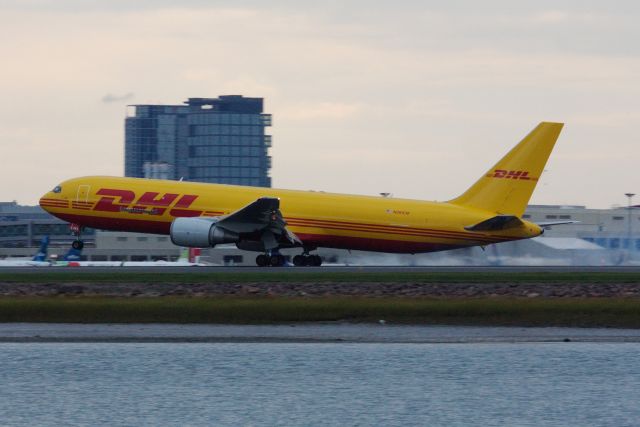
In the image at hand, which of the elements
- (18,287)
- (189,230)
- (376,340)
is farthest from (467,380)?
(189,230)

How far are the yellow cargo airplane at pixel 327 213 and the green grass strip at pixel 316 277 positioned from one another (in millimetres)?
6555

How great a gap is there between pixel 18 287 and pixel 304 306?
489 inches

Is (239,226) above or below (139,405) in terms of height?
above

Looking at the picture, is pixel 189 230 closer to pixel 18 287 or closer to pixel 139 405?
pixel 18 287

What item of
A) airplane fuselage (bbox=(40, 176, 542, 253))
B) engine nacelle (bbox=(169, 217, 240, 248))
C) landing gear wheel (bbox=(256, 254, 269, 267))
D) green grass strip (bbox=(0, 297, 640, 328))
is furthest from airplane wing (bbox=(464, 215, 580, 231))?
green grass strip (bbox=(0, 297, 640, 328))

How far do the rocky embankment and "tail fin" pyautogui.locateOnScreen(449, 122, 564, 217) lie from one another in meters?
15.9

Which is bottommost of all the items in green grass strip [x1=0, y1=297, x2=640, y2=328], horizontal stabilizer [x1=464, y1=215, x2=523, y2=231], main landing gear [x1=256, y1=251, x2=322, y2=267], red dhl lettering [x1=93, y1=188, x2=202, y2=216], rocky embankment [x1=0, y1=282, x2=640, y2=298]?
green grass strip [x1=0, y1=297, x2=640, y2=328]

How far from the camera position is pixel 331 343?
3394 centimetres

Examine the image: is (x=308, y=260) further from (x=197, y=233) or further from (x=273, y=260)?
(x=197, y=233)

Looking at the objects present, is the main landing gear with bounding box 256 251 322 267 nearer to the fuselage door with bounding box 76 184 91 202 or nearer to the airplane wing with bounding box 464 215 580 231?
the airplane wing with bounding box 464 215 580 231

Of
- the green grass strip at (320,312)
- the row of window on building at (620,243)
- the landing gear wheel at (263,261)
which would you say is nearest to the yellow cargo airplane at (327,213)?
the landing gear wheel at (263,261)

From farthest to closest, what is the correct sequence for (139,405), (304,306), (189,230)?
(189,230) → (304,306) → (139,405)

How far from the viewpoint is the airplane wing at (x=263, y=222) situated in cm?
5953

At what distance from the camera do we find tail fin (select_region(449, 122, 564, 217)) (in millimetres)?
62531
